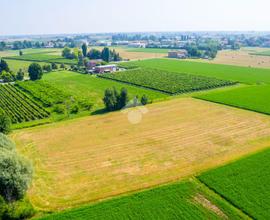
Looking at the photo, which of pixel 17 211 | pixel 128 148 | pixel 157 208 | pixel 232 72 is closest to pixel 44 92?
pixel 128 148

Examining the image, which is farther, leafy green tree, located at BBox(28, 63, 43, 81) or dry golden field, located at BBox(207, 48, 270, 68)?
dry golden field, located at BBox(207, 48, 270, 68)

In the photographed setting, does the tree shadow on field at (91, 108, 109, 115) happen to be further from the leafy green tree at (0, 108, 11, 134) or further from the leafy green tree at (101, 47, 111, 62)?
the leafy green tree at (101, 47, 111, 62)

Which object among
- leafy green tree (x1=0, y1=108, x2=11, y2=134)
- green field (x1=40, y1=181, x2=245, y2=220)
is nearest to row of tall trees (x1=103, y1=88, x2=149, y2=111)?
leafy green tree (x1=0, y1=108, x2=11, y2=134)

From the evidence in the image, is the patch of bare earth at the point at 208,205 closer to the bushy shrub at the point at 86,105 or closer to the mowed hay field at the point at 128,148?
the mowed hay field at the point at 128,148

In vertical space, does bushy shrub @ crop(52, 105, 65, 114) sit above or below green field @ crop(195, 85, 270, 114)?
below

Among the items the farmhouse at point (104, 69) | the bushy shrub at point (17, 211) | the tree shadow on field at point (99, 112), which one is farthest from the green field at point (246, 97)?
the farmhouse at point (104, 69)

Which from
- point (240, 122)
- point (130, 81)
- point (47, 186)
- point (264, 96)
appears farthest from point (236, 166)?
point (130, 81)

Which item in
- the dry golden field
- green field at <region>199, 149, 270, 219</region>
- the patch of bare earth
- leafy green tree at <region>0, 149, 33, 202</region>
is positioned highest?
leafy green tree at <region>0, 149, 33, 202</region>

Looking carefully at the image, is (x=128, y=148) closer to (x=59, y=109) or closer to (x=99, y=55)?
(x=59, y=109)
